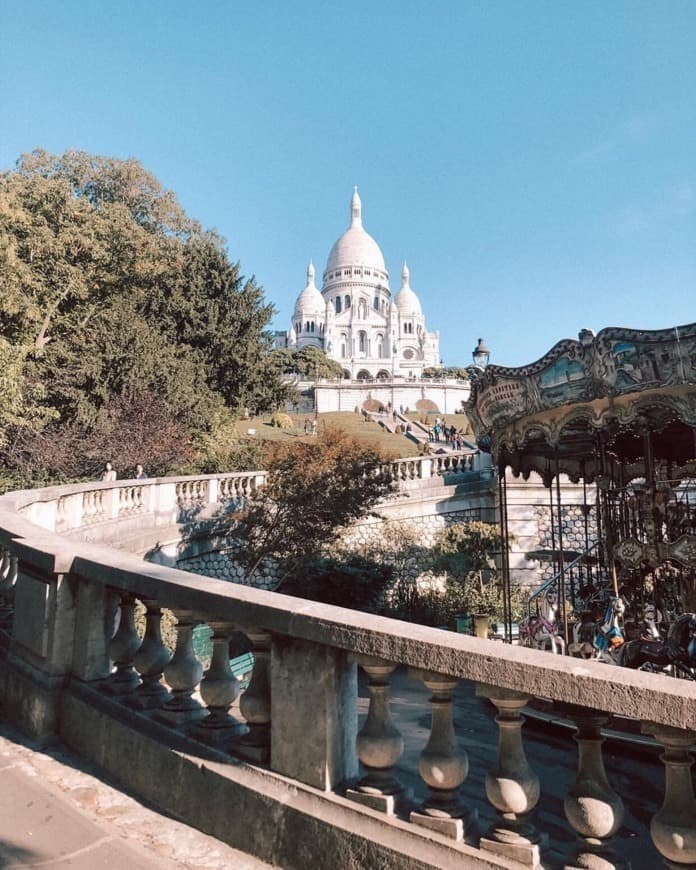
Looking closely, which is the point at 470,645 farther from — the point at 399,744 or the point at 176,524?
the point at 176,524

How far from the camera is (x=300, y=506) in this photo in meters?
16.4

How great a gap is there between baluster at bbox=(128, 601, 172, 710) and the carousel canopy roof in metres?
5.63

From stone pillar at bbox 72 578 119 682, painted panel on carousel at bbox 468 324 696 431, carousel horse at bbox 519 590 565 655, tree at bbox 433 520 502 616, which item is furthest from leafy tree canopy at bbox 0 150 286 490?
stone pillar at bbox 72 578 119 682

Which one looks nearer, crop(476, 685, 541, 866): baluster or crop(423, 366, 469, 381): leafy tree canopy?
crop(476, 685, 541, 866): baluster

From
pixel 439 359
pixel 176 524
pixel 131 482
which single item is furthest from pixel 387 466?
pixel 439 359

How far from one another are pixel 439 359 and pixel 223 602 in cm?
13032

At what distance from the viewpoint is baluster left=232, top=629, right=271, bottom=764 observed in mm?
2814

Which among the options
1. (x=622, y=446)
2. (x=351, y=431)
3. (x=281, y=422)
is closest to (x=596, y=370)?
(x=622, y=446)

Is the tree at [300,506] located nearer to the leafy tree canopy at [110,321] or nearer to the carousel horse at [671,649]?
the leafy tree canopy at [110,321]

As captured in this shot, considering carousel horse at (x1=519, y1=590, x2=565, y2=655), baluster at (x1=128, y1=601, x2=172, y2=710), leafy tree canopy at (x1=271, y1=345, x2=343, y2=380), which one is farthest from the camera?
leafy tree canopy at (x1=271, y1=345, x2=343, y2=380)

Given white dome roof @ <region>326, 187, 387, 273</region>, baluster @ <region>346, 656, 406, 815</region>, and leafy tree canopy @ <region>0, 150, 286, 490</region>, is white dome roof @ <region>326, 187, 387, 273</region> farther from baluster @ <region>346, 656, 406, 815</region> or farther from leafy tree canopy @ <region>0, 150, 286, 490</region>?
baluster @ <region>346, 656, 406, 815</region>

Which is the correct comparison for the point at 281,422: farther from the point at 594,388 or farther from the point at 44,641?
the point at 44,641

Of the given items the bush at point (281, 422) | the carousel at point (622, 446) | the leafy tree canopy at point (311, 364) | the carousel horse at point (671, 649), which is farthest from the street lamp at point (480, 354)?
the leafy tree canopy at point (311, 364)

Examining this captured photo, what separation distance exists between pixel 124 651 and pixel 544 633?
285 inches
